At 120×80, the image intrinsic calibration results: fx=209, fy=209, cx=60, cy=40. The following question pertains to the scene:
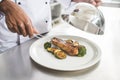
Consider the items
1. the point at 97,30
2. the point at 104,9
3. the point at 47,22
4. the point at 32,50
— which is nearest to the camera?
the point at 97,30

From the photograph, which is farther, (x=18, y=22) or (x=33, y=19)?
(x=33, y=19)

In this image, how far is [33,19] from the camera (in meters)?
0.93

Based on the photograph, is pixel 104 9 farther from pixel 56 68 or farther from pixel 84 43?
pixel 56 68

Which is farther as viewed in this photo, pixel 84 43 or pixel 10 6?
pixel 84 43

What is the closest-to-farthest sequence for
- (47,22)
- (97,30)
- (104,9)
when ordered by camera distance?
(97,30)
(47,22)
(104,9)

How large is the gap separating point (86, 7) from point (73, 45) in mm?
146

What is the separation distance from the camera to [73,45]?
762mm

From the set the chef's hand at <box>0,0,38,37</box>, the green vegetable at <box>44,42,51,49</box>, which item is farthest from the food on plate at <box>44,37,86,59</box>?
the chef's hand at <box>0,0,38,37</box>

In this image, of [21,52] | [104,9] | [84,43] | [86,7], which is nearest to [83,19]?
[86,7]

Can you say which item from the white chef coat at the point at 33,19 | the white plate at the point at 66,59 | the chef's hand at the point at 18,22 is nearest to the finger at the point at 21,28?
the chef's hand at the point at 18,22

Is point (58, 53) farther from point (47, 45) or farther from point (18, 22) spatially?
point (18, 22)

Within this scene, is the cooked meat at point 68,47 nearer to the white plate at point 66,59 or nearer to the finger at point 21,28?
the white plate at point 66,59

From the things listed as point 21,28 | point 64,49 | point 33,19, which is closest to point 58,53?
point 64,49

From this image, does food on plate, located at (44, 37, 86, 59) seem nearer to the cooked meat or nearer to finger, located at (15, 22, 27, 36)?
the cooked meat
